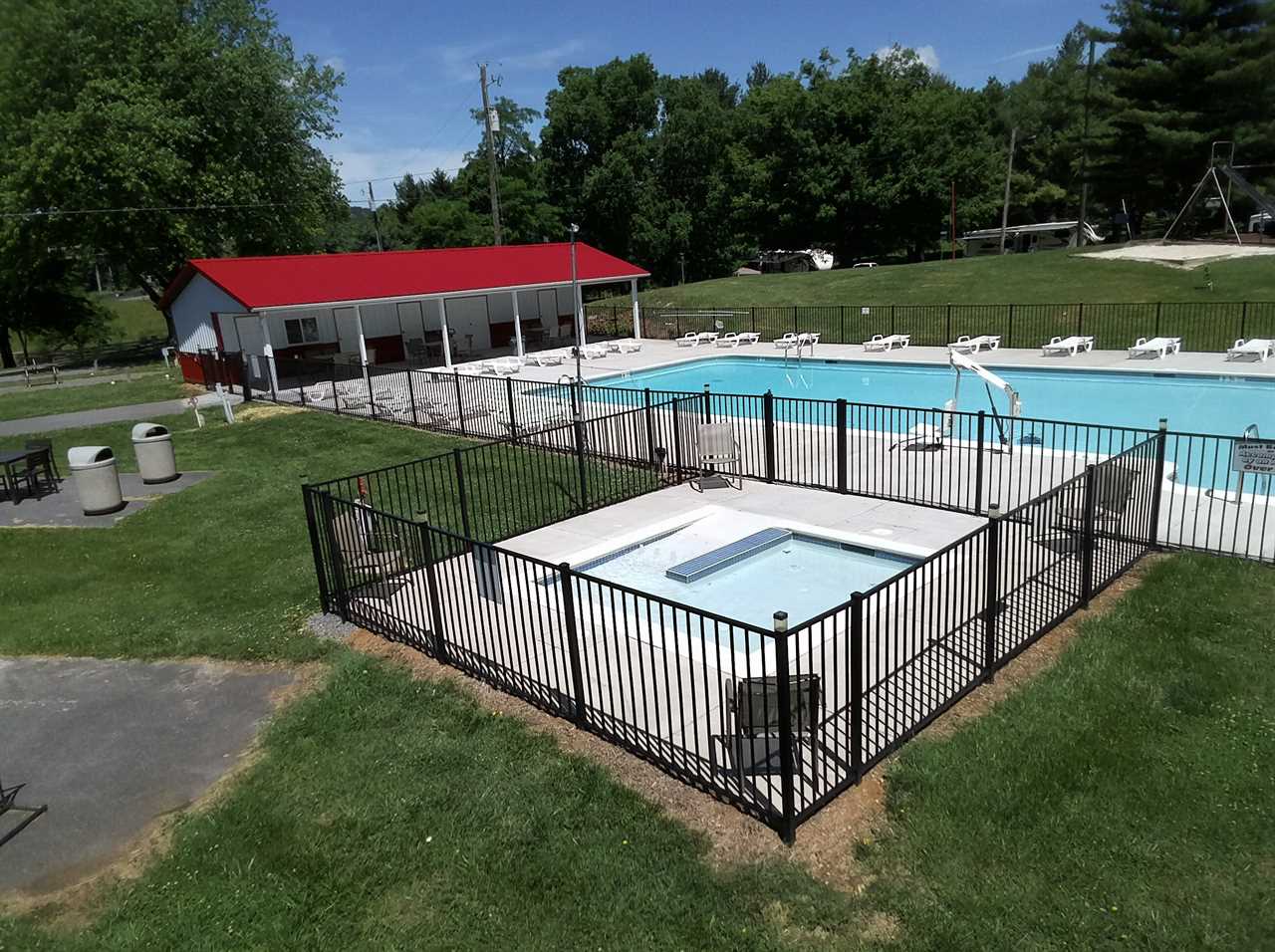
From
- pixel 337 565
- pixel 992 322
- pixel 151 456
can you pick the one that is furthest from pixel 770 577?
pixel 992 322

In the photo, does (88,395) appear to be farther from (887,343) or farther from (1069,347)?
(1069,347)

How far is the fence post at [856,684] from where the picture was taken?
474 cm

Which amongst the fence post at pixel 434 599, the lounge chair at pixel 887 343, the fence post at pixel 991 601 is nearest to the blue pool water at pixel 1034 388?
the lounge chair at pixel 887 343

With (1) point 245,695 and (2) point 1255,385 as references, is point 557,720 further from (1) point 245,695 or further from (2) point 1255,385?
(2) point 1255,385

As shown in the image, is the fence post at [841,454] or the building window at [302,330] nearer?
the fence post at [841,454]

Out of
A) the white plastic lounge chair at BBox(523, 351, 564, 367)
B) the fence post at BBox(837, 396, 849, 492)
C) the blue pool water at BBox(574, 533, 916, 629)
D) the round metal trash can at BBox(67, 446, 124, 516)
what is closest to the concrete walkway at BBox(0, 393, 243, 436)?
the white plastic lounge chair at BBox(523, 351, 564, 367)

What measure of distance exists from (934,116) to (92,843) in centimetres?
6117

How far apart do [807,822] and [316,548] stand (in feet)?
17.5

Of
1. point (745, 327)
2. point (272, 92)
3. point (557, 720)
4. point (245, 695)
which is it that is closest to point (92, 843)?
point (245, 695)

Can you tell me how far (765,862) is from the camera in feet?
14.5

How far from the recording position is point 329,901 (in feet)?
14.4

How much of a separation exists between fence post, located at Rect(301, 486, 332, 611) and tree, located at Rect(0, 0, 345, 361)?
33206 millimetres

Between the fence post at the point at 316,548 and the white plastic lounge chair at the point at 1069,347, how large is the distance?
21.6 metres

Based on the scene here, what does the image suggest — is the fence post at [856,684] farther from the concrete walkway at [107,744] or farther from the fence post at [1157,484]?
the fence post at [1157,484]
